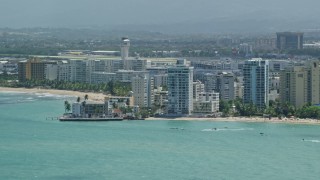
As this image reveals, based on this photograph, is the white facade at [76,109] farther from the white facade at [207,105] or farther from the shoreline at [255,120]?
the white facade at [207,105]

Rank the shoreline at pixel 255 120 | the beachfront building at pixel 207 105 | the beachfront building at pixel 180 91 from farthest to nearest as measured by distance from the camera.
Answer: the beachfront building at pixel 207 105 → the beachfront building at pixel 180 91 → the shoreline at pixel 255 120

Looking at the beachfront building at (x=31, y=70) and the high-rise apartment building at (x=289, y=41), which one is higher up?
the high-rise apartment building at (x=289, y=41)

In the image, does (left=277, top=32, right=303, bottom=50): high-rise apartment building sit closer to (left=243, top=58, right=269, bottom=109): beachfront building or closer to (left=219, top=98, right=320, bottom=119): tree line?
(left=243, top=58, right=269, bottom=109): beachfront building

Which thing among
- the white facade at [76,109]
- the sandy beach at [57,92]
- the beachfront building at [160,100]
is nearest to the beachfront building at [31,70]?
the sandy beach at [57,92]

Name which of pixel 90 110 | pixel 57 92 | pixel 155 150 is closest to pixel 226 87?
pixel 90 110

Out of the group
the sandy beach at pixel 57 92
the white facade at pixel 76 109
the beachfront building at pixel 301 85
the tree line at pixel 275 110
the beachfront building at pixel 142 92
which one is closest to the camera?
the tree line at pixel 275 110

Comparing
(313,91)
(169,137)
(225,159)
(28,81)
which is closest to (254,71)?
(313,91)

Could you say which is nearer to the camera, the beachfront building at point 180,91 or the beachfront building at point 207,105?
the beachfront building at point 180,91

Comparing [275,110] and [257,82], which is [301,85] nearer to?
[257,82]
